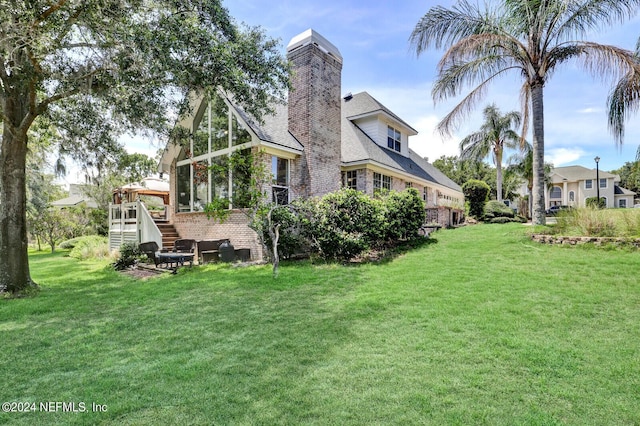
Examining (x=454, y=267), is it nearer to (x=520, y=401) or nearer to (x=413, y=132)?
(x=520, y=401)

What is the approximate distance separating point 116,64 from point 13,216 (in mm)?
4566

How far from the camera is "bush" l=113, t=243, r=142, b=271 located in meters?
11.7

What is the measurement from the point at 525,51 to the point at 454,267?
844 cm

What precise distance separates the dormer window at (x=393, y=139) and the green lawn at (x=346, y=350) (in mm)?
13034

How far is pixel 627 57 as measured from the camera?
9.38 metres

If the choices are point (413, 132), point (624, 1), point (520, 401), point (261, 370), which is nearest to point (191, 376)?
point (261, 370)

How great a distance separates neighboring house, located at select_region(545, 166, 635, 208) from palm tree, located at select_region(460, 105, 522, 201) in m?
22.9

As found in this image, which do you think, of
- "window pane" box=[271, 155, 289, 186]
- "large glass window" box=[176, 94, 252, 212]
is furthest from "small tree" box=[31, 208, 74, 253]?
"window pane" box=[271, 155, 289, 186]

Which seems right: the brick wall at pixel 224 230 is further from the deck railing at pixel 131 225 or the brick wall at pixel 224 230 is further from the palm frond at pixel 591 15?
the palm frond at pixel 591 15

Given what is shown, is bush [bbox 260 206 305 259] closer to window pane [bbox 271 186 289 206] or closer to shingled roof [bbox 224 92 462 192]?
window pane [bbox 271 186 289 206]

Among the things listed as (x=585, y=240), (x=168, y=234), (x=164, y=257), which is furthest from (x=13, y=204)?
(x=585, y=240)

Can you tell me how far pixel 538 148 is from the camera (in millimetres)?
10930

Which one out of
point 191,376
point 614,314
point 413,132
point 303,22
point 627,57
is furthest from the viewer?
point 413,132

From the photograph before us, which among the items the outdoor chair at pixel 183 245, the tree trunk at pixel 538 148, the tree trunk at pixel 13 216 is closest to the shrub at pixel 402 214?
the tree trunk at pixel 538 148
